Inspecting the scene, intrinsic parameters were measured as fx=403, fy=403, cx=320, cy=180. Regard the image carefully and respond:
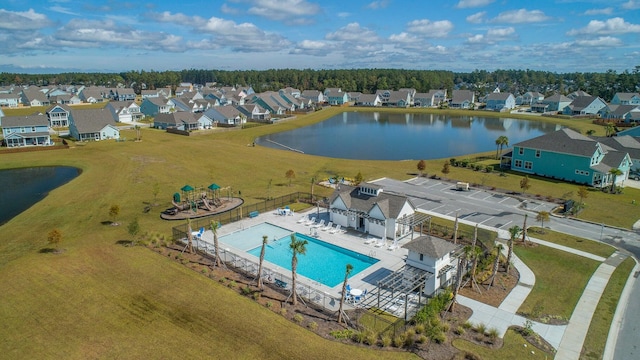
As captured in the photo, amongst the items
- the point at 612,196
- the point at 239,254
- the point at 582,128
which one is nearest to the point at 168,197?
the point at 239,254

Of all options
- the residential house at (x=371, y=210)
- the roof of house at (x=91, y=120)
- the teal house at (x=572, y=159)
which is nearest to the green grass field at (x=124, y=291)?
the teal house at (x=572, y=159)

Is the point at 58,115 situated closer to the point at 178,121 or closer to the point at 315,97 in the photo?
the point at 178,121

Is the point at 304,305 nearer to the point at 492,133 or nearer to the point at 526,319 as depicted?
the point at 526,319

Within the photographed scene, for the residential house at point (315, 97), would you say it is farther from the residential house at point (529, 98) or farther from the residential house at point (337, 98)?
the residential house at point (529, 98)

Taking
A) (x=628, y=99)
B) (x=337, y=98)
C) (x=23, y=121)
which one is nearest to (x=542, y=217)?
(x=23, y=121)

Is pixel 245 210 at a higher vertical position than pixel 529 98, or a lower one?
lower
